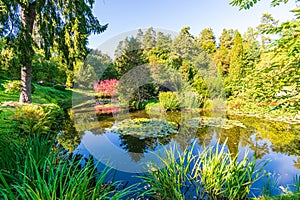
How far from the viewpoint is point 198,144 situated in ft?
14.6

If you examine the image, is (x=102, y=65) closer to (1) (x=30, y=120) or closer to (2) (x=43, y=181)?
(1) (x=30, y=120)

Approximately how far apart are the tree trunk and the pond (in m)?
2.46

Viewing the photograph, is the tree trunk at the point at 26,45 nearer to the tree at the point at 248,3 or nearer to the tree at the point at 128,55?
the tree at the point at 128,55

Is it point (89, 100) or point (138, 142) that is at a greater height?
point (89, 100)

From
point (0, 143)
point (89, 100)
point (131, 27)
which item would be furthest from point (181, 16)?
point (89, 100)

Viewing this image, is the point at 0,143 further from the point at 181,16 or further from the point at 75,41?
the point at 181,16

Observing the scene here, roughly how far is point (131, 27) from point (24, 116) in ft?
18.6

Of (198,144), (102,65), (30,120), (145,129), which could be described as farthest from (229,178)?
(102,65)

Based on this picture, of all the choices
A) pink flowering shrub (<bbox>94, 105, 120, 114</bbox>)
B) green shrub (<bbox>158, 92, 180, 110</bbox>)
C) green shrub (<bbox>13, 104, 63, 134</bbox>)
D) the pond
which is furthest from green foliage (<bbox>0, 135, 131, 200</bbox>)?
pink flowering shrub (<bbox>94, 105, 120, 114</bbox>)

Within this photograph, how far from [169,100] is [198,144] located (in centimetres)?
469

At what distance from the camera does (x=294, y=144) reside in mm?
4254

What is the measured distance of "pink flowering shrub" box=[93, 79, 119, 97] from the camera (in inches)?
395

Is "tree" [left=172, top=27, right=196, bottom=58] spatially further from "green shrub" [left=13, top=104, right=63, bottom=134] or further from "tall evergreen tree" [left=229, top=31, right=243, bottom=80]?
"green shrub" [left=13, top=104, right=63, bottom=134]

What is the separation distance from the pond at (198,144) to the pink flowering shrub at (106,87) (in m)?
4.03
